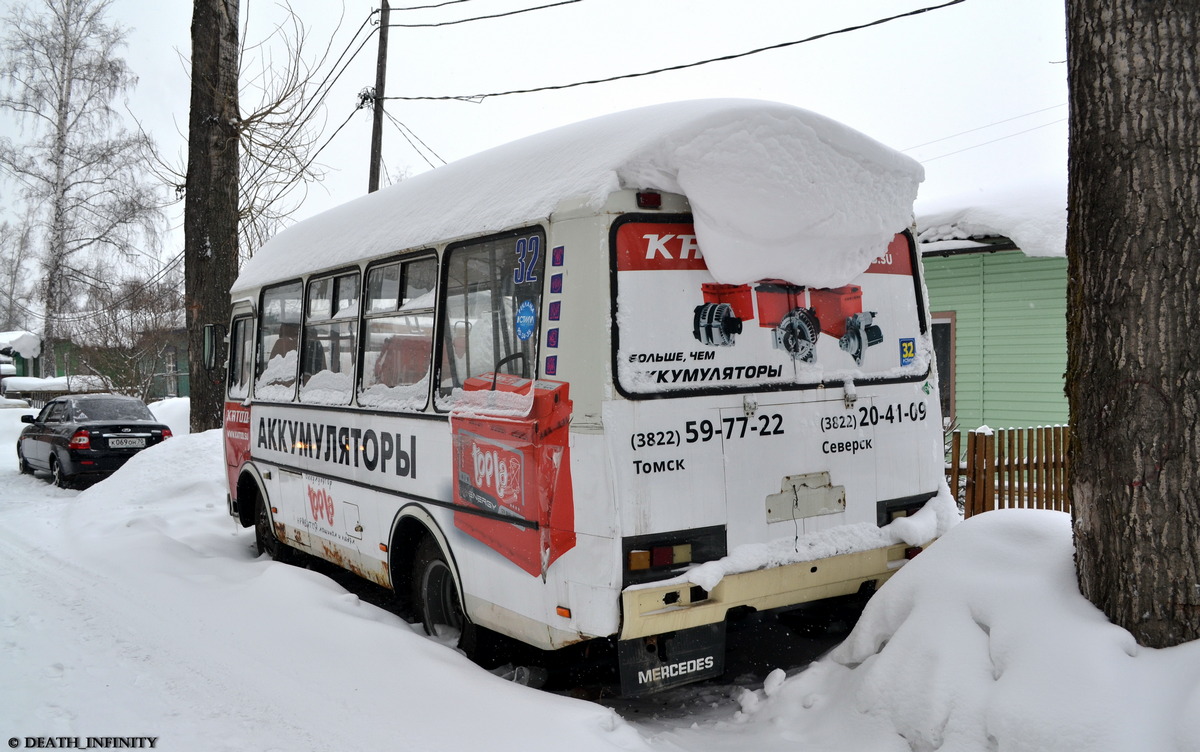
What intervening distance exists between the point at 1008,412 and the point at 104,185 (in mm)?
28416

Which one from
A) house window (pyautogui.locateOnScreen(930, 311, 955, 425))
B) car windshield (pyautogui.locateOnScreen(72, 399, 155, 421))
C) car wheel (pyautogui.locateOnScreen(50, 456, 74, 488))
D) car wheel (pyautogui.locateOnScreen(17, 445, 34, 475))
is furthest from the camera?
car wheel (pyautogui.locateOnScreen(17, 445, 34, 475))

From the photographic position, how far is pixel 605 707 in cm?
433

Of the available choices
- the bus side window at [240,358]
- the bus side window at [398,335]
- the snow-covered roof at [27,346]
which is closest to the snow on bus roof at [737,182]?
the bus side window at [398,335]

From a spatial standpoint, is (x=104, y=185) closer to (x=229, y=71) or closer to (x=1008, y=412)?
(x=229, y=71)

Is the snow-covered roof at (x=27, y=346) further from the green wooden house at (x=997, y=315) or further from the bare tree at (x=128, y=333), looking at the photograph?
the green wooden house at (x=997, y=315)

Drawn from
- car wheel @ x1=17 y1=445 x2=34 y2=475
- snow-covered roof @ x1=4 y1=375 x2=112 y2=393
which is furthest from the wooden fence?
snow-covered roof @ x1=4 y1=375 x2=112 y2=393

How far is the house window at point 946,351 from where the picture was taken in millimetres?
13203

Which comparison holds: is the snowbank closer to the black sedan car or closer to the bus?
the bus

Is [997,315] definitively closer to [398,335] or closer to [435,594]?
[398,335]

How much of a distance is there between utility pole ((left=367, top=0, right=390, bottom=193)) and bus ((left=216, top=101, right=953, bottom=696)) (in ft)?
38.9

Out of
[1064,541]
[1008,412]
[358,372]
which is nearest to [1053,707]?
[1064,541]

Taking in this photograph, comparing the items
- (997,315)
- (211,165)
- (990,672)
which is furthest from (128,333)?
(990,672)

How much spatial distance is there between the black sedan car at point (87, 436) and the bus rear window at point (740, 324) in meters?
12.7

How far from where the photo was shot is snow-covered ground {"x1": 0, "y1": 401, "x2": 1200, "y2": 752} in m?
3.39
